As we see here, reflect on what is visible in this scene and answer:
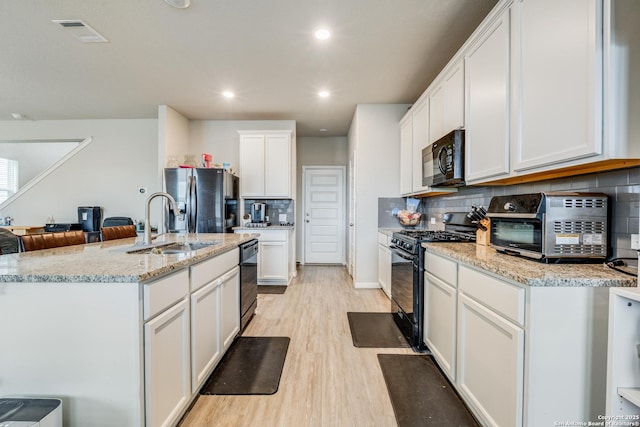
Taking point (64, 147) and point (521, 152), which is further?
point (64, 147)

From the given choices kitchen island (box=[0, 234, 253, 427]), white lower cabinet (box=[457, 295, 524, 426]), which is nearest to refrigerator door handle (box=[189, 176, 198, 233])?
kitchen island (box=[0, 234, 253, 427])

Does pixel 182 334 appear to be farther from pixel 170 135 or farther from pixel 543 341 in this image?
pixel 170 135

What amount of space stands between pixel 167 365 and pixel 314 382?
38.5 inches

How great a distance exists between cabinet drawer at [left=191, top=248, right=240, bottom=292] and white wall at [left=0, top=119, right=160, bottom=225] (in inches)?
143

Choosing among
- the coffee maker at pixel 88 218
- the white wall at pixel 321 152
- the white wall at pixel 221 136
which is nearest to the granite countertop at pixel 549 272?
the white wall at pixel 221 136

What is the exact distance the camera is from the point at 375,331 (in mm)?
2693

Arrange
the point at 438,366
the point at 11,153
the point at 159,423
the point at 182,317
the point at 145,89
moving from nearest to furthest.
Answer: the point at 159,423, the point at 182,317, the point at 438,366, the point at 145,89, the point at 11,153

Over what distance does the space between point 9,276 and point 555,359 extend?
2.19 metres

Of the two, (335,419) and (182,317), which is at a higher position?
(182,317)

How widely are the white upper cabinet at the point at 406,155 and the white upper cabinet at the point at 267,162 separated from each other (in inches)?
68.0

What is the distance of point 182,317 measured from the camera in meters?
1.51

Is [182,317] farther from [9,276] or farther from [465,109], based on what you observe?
[465,109]

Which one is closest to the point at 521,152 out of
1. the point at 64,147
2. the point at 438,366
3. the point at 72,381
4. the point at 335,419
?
the point at 438,366

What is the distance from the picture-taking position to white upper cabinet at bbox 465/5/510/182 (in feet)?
5.54
